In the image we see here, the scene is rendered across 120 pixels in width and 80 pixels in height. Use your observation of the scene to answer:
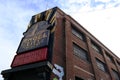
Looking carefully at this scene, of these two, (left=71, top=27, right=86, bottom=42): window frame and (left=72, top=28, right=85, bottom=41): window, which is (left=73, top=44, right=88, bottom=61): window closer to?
(left=71, top=27, right=86, bottom=42): window frame

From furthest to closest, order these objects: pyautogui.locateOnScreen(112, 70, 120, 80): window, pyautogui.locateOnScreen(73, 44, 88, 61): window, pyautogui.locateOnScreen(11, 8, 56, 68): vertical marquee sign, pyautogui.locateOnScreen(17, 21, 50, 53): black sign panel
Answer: pyautogui.locateOnScreen(112, 70, 120, 80): window → pyautogui.locateOnScreen(73, 44, 88, 61): window → pyautogui.locateOnScreen(17, 21, 50, 53): black sign panel → pyautogui.locateOnScreen(11, 8, 56, 68): vertical marquee sign

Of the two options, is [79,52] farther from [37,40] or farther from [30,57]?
[30,57]

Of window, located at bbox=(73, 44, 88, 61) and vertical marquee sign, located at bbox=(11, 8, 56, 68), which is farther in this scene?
window, located at bbox=(73, 44, 88, 61)

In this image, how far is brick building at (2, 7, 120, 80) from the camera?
13.8 meters

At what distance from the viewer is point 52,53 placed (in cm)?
Result: 1427

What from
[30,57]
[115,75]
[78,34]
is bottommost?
[30,57]

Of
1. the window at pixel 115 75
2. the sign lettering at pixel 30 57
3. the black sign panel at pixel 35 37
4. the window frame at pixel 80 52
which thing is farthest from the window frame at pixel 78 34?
the window at pixel 115 75

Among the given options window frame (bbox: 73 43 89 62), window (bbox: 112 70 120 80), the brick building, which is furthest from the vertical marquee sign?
window (bbox: 112 70 120 80)

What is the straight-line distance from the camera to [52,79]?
1298 cm

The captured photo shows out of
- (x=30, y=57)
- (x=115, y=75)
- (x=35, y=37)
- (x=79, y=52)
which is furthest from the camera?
(x=115, y=75)

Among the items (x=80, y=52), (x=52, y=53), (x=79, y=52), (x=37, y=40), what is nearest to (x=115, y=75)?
(x=80, y=52)

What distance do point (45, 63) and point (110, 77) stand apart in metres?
16.2

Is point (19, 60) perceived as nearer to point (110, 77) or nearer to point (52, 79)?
point (52, 79)

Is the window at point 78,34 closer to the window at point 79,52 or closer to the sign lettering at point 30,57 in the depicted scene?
the window at point 79,52
